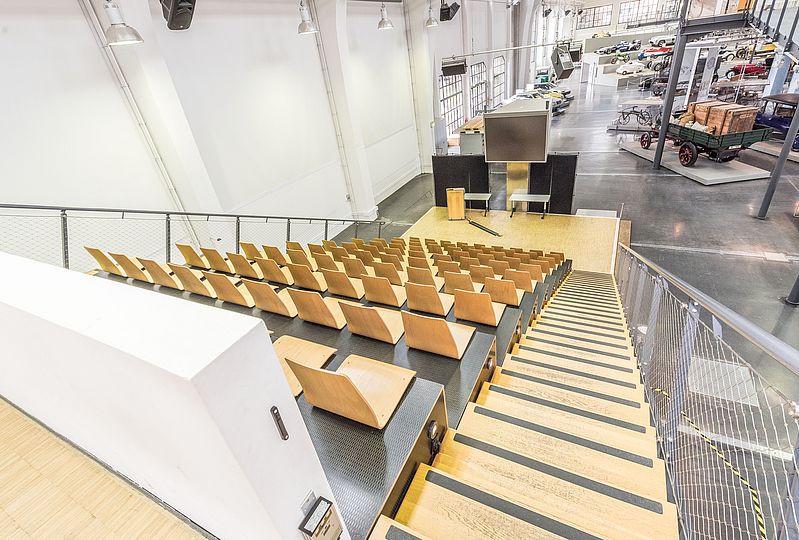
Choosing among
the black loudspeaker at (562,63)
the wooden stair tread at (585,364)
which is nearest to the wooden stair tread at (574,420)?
the wooden stair tread at (585,364)

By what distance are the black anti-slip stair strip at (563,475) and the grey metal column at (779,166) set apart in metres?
8.54

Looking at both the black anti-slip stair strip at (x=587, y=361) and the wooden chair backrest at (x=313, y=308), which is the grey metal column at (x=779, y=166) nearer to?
the black anti-slip stair strip at (x=587, y=361)

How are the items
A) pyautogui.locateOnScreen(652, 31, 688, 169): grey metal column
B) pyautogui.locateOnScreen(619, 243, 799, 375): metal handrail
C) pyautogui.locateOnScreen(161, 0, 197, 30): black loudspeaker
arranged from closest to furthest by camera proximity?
pyautogui.locateOnScreen(619, 243, 799, 375): metal handrail, pyautogui.locateOnScreen(161, 0, 197, 30): black loudspeaker, pyautogui.locateOnScreen(652, 31, 688, 169): grey metal column

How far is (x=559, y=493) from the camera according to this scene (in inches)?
66.0

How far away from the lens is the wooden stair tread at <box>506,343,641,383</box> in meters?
2.99

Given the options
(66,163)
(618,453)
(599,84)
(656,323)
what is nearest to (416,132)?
(66,163)

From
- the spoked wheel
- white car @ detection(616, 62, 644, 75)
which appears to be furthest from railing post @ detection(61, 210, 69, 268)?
white car @ detection(616, 62, 644, 75)

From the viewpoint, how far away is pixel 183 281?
3984 millimetres

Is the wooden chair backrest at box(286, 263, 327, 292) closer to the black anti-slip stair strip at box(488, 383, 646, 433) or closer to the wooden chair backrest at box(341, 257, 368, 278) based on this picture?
the wooden chair backrest at box(341, 257, 368, 278)

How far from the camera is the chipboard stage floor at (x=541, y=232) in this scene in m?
7.89

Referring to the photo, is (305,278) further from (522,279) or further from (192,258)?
(522,279)

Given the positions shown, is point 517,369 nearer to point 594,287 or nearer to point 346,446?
point 346,446

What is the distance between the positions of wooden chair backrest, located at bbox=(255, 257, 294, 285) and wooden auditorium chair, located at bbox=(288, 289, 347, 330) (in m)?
1.06

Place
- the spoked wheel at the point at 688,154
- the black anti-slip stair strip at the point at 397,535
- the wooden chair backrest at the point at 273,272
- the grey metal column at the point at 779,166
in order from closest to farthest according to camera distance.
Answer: the black anti-slip stair strip at the point at 397,535 → the wooden chair backrest at the point at 273,272 → the grey metal column at the point at 779,166 → the spoked wheel at the point at 688,154
